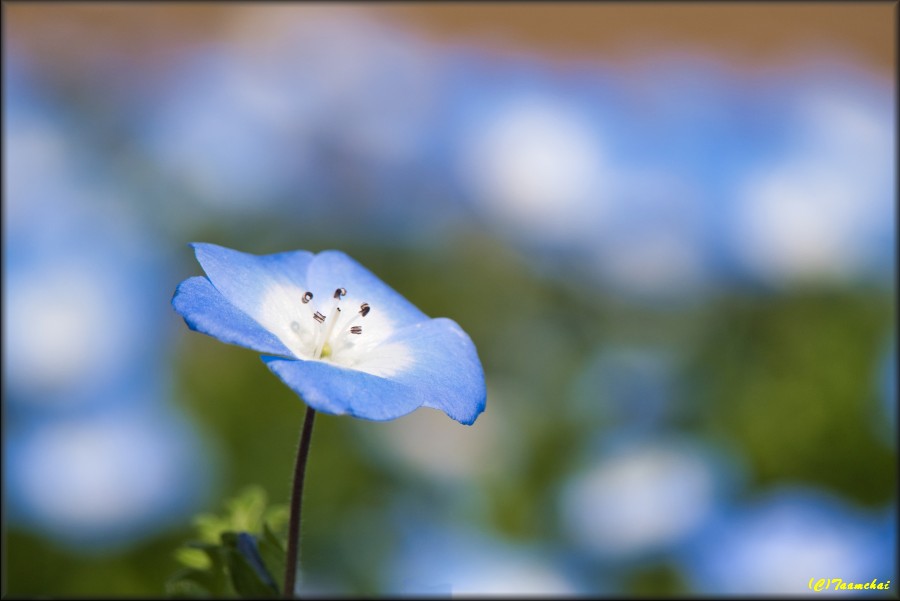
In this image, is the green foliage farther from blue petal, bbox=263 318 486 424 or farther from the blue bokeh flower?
the blue bokeh flower

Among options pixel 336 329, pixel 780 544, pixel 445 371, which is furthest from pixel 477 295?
pixel 445 371

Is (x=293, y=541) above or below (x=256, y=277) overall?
below

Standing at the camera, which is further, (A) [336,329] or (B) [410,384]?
(A) [336,329]

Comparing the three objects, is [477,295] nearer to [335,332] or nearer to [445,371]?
[335,332]

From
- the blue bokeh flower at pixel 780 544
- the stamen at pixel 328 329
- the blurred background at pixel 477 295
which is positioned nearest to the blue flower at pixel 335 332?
the stamen at pixel 328 329

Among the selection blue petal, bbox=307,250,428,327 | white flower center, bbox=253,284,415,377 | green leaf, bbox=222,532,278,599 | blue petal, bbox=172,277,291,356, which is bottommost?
green leaf, bbox=222,532,278,599

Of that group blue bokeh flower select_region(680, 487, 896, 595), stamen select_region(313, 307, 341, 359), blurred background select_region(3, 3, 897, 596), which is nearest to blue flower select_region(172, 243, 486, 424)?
Result: stamen select_region(313, 307, 341, 359)

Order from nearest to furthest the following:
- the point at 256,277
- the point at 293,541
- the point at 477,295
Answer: the point at 293,541, the point at 256,277, the point at 477,295
